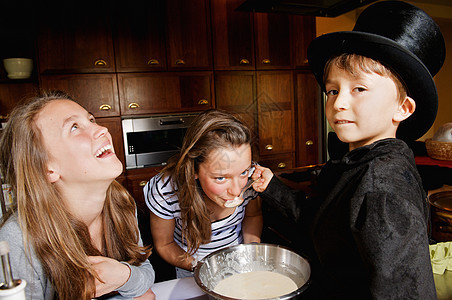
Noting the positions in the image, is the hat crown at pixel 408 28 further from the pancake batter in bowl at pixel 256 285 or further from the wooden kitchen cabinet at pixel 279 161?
the wooden kitchen cabinet at pixel 279 161

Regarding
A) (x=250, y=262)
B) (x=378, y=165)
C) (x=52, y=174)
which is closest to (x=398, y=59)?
(x=378, y=165)

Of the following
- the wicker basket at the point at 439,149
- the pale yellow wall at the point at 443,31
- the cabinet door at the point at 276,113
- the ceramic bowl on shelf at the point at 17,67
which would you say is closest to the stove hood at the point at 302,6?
the wicker basket at the point at 439,149

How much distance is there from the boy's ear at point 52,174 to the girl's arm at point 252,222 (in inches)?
30.1

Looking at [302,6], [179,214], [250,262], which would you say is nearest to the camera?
[250,262]

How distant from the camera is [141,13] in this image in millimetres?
2705

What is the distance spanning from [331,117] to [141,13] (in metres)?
2.40

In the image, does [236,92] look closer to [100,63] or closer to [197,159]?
[100,63]

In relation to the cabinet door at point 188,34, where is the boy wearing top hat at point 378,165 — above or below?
below

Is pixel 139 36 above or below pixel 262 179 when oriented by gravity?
above

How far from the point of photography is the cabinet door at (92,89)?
101 inches

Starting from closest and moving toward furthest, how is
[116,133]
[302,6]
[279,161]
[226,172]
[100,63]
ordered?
[226,172] → [302,6] → [100,63] → [116,133] → [279,161]

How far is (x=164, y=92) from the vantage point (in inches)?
112

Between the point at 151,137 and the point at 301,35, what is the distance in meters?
1.87

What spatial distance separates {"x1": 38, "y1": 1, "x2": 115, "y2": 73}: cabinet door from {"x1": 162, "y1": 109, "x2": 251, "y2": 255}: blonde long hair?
6.04 ft
